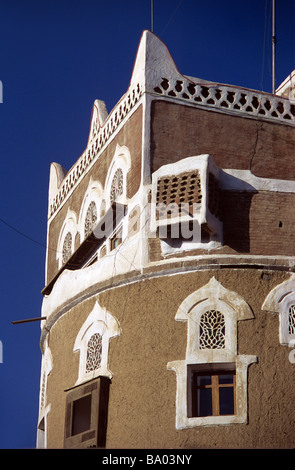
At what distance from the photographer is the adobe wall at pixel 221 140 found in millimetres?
17594

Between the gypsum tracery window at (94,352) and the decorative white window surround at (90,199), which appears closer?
the gypsum tracery window at (94,352)

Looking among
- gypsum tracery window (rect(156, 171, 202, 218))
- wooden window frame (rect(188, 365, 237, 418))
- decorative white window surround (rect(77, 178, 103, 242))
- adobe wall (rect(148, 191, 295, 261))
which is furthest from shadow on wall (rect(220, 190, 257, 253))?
decorative white window surround (rect(77, 178, 103, 242))

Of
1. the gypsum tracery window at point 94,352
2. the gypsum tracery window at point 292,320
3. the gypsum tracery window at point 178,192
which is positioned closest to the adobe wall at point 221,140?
the gypsum tracery window at point 178,192

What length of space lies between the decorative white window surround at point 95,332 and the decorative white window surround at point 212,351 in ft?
3.67

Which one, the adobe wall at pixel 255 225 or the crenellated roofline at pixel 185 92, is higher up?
the crenellated roofline at pixel 185 92

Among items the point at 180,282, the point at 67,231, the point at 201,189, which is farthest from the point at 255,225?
the point at 67,231

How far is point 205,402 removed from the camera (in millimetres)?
16234

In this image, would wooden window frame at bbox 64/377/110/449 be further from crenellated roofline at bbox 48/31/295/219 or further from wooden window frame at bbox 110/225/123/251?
crenellated roofline at bbox 48/31/295/219

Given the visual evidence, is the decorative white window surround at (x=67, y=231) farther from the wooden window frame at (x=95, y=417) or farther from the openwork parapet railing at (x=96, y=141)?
the wooden window frame at (x=95, y=417)

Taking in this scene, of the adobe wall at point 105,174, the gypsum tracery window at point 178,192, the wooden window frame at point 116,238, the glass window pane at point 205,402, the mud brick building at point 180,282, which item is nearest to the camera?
the mud brick building at point 180,282

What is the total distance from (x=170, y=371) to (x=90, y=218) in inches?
157

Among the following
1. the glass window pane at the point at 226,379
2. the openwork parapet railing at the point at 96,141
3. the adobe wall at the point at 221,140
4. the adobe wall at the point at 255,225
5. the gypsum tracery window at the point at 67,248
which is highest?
the openwork parapet railing at the point at 96,141

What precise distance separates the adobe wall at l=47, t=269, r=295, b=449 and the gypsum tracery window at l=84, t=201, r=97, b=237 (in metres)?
2.07

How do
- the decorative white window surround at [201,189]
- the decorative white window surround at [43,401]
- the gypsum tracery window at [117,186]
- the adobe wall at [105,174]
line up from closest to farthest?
the decorative white window surround at [201,189] < the adobe wall at [105,174] < the gypsum tracery window at [117,186] < the decorative white window surround at [43,401]
